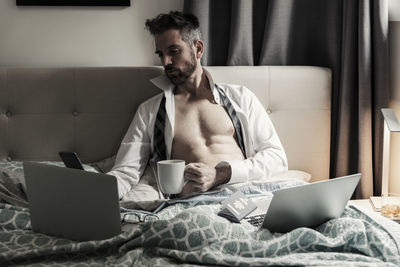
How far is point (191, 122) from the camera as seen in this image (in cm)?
202

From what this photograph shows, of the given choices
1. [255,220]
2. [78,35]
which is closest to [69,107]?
[78,35]

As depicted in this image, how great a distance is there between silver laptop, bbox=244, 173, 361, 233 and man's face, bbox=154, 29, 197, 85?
942 mm

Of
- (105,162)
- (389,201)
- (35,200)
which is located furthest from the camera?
(105,162)

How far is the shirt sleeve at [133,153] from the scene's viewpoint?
1896 millimetres

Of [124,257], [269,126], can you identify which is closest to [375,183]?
[269,126]

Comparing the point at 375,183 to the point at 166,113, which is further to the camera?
the point at 375,183

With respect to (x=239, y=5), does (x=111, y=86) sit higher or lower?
lower

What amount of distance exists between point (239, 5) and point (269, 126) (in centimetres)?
62

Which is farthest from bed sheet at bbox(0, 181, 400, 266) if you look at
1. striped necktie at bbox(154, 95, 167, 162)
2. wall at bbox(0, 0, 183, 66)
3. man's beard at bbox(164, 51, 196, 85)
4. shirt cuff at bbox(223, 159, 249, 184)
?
wall at bbox(0, 0, 183, 66)

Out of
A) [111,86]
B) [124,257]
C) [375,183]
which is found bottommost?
[375,183]

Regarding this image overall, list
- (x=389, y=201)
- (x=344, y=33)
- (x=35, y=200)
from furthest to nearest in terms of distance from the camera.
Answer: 1. (x=344, y=33)
2. (x=389, y=201)
3. (x=35, y=200)

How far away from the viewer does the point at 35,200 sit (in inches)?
49.8

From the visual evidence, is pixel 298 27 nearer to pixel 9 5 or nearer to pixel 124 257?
pixel 9 5

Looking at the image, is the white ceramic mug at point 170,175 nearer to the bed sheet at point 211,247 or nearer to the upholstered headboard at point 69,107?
the bed sheet at point 211,247
